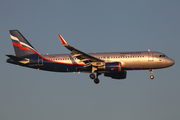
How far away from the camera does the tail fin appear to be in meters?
58.7

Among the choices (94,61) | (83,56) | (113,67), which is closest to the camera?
(113,67)

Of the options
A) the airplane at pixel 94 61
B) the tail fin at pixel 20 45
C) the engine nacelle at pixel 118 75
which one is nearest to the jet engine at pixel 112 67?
the airplane at pixel 94 61

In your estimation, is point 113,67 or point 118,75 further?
point 118,75

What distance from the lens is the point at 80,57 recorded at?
5162cm

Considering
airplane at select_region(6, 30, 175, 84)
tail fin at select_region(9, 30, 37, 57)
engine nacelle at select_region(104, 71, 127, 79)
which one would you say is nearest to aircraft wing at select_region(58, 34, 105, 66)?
airplane at select_region(6, 30, 175, 84)

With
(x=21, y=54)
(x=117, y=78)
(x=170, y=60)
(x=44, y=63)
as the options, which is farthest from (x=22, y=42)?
(x=170, y=60)

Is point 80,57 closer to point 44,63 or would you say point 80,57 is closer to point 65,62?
point 65,62

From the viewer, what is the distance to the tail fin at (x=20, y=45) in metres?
58.7

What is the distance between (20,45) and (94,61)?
16477 mm

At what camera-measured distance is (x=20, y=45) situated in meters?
59.5

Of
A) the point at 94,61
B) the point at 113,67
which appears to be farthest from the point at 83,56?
the point at 113,67

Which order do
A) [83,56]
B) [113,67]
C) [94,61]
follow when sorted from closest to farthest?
1. [113,67]
2. [83,56]
3. [94,61]

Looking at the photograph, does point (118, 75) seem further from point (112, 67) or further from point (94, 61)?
point (94, 61)

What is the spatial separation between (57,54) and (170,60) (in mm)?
20573
